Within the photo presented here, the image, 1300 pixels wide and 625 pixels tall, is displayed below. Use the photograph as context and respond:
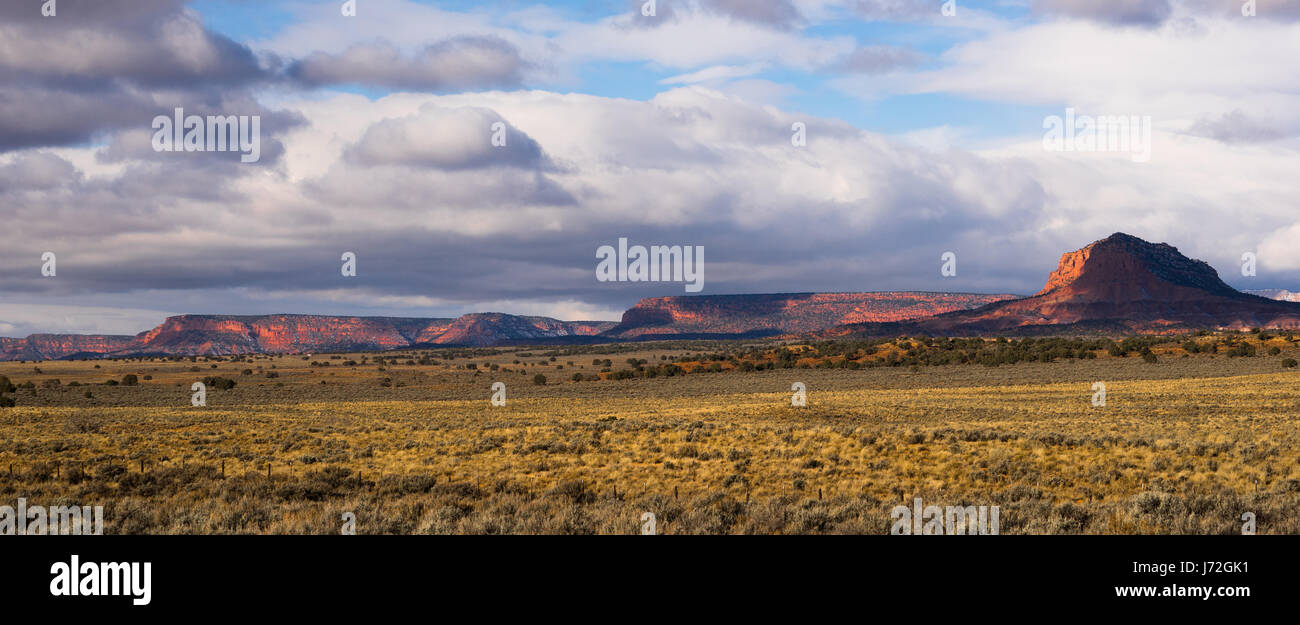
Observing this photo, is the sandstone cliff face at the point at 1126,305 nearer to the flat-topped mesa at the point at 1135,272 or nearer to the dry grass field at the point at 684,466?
the flat-topped mesa at the point at 1135,272

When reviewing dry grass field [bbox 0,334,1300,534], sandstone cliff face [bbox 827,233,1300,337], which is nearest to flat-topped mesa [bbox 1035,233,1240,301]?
sandstone cliff face [bbox 827,233,1300,337]

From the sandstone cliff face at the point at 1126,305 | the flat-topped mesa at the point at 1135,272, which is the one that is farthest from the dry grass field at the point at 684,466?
the flat-topped mesa at the point at 1135,272
